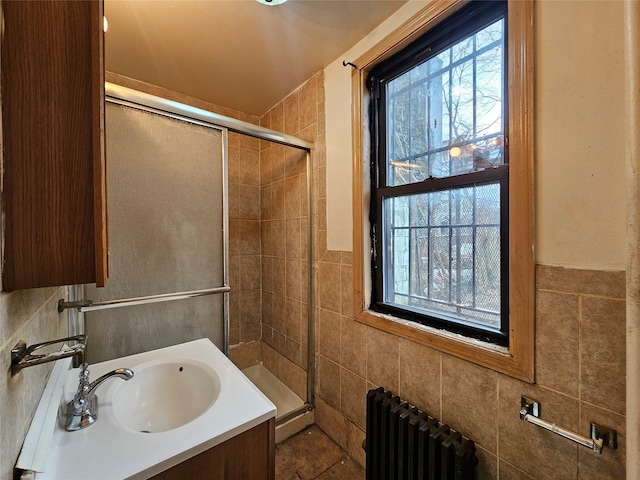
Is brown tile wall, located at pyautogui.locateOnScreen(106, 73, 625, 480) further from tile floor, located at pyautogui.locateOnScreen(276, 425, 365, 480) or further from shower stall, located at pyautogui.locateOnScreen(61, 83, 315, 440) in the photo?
shower stall, located at pyautogui.locateOnScreen(61, 83, 315, 440)

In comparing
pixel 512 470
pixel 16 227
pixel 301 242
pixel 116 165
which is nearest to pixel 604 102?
pixel 512 470

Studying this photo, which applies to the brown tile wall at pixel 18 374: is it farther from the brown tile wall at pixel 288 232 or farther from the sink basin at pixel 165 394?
the brown tile wall at pixel 288 232

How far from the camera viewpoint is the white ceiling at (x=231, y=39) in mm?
1216

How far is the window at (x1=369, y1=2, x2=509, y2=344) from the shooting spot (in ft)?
3.25

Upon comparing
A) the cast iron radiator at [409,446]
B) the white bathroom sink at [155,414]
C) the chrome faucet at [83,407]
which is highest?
the chrome faucet at [83,407]

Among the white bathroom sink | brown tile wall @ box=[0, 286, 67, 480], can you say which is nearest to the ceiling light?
brown tile wall @ box=[0, 286, 67, 480]

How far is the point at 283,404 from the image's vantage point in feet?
6.42

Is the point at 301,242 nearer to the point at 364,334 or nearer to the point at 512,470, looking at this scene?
the point at 364,334

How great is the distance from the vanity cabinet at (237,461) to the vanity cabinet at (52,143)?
0.56m

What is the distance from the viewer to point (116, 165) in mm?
1161

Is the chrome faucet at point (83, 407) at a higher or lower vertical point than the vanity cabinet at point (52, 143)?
lower

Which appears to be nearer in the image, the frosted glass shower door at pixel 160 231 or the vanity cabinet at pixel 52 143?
the vanity cabinet at pixel 52 143

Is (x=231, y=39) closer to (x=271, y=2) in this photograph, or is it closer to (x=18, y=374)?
(x=271, y=2)

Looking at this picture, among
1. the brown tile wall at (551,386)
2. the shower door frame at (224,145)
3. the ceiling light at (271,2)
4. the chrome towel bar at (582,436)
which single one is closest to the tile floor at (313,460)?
the shower door frame at (224,145)
